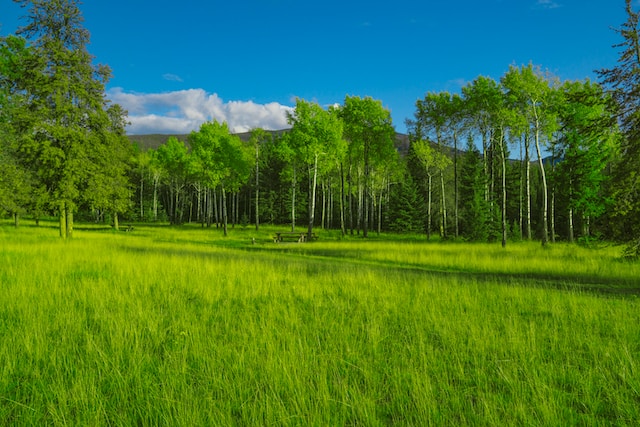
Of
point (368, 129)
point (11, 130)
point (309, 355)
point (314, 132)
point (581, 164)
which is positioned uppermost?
point (368, 129)

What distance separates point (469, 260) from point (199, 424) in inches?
657

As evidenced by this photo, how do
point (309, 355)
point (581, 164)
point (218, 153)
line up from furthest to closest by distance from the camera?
point (218, 153), point (581, 164), point (309, 355)

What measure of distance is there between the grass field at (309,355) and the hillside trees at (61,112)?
56.0ft

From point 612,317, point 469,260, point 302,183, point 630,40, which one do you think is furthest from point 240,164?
point 612,317

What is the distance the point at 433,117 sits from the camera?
3456cm

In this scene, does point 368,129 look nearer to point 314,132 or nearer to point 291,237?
point 314,132

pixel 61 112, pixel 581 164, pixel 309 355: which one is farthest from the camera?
pixel 581 164

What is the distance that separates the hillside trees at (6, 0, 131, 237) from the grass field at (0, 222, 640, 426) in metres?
17.1

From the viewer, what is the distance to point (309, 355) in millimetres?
4578

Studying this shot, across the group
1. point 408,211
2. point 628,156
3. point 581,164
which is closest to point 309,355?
point 628,156

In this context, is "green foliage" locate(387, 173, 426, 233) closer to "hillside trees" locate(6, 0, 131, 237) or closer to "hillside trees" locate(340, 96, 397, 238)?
"hillside trees" locate(340, 96, 397, 238)

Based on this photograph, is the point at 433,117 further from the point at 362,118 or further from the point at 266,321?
the point at 266,321

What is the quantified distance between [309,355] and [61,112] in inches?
1040

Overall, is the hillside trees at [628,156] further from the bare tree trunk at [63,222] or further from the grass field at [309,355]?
the bare tree trunk at [63,222]
